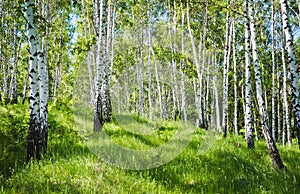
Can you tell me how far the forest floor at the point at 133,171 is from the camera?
4.89 metres

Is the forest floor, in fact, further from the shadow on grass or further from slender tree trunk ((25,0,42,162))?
slender tree trunk ((25,0,42,162))

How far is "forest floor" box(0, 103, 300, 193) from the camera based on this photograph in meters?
4.89

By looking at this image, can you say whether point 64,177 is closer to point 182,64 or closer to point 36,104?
point 36,104

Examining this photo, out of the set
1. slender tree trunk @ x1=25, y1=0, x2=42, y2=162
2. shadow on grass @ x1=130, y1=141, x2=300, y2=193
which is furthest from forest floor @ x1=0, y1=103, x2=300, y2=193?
slender tree trunk @ x1=25, y1=0, x2=42, y2=162

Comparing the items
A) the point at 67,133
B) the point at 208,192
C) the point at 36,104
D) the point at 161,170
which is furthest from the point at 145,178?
the point at 67,133

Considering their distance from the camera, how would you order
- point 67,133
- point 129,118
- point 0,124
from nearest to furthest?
point 0,124, point 67,133, point 129,118

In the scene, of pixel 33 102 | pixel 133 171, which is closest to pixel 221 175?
pixel 133 171

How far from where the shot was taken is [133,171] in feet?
18.8

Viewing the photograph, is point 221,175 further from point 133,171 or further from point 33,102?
point 33,102

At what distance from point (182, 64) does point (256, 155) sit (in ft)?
45.9

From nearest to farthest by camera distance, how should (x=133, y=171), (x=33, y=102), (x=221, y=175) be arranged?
(x=133, y=171)
(x=33, y=102)
(x=221, y=175)

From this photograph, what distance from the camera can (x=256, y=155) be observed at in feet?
26.6

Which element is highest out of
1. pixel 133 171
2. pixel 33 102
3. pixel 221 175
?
pixel 33 102

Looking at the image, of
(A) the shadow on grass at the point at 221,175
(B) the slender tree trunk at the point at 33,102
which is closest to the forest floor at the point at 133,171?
(A) the shadow on grass at the point at 221,175
